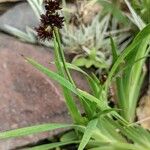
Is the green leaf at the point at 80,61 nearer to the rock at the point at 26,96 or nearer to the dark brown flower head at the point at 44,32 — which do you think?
the rock at the point at 26,96

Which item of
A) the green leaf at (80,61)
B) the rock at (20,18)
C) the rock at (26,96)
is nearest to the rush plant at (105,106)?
the rock at (26,96)

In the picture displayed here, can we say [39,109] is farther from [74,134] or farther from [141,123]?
[141,123]

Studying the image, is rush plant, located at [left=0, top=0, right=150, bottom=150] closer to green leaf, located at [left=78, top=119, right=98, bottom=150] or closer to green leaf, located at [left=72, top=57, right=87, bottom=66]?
green leaf, located at [left=78, top=119, right=98, bottom=150]

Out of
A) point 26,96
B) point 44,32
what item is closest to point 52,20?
point 44,32

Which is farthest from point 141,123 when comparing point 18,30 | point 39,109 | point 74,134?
point 18,30

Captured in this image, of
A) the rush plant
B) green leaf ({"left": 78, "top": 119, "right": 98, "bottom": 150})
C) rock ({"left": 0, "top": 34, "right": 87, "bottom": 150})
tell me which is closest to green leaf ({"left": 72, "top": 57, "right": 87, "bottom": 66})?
rock ({"left": 0, "top": 34, "right": 87, "bottom": 150})

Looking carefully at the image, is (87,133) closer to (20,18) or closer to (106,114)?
(106,114)
